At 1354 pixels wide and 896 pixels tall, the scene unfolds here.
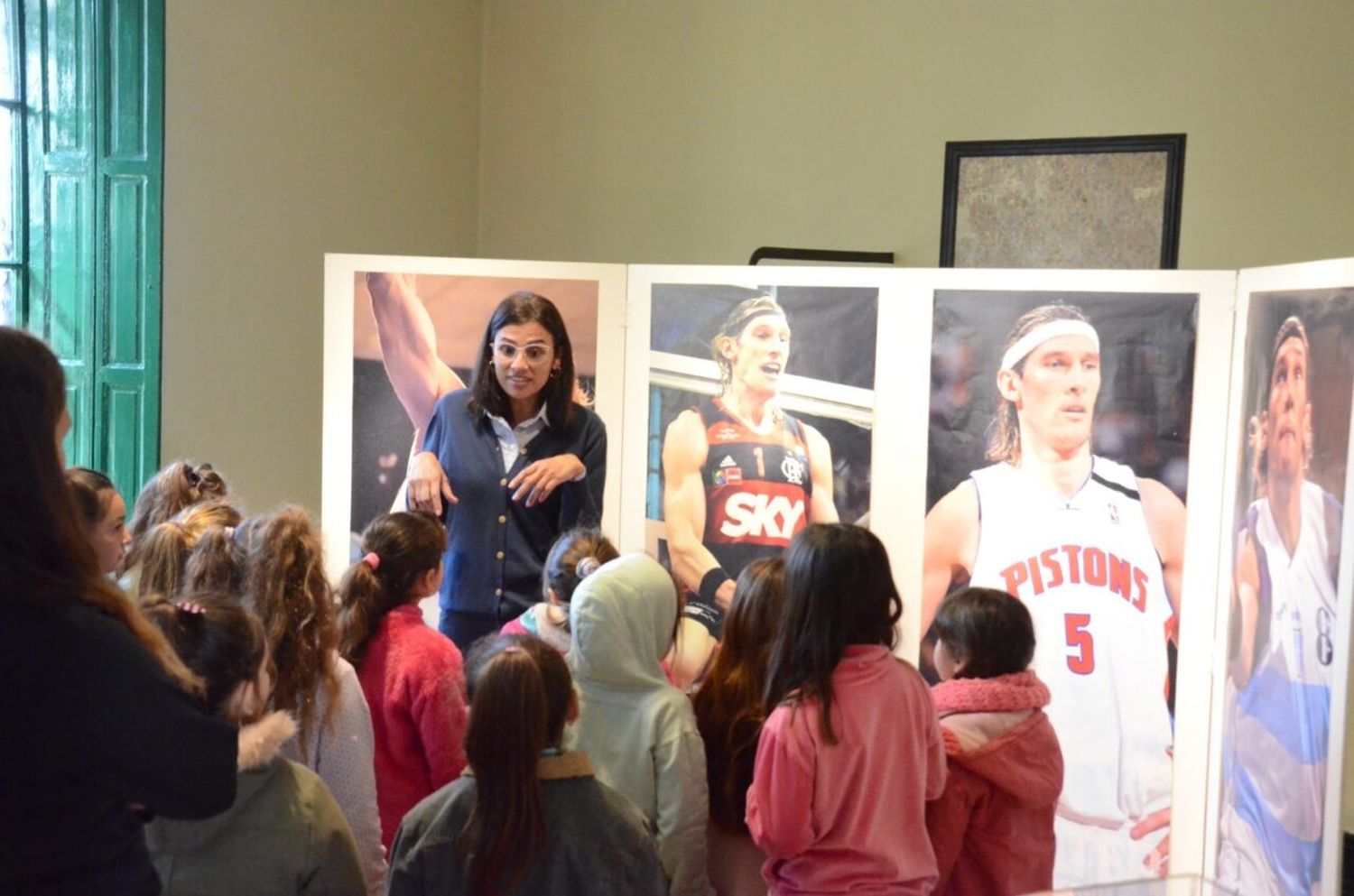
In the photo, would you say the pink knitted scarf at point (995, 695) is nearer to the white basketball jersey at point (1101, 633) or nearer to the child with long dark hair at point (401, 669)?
the child with long dark hair at point (401, 669)

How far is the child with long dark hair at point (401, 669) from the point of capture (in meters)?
2.53

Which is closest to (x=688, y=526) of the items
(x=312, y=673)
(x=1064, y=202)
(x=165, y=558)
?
(x=165, y=558)

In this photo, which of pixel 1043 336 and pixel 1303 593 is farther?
pixel 1043 336

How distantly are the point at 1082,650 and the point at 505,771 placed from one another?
195 cm

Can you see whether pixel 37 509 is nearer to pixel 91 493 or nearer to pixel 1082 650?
pixel 91 493

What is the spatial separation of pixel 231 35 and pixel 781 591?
10.6 ft

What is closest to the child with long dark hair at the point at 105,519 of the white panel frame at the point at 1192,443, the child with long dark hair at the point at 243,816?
the child with long dark hair at the point at 243,816

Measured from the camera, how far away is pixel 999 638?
2.42 m

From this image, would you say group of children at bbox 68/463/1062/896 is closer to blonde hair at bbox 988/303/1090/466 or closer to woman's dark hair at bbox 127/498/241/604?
woman's dark hair at bbox 127/498/241/604

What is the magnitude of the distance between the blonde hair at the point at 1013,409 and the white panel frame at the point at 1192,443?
5 centimetres

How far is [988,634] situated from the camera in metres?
2.42

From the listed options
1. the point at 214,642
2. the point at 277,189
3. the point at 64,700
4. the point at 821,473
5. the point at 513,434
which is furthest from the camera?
the point at 277,189

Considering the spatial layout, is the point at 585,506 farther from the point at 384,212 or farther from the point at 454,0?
the point at 454,0

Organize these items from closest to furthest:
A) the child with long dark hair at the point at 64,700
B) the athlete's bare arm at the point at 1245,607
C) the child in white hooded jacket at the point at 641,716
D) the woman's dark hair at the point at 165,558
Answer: the child with long dark hair at the point at 64,700
the child in white hooded jacket at the point at 641,716
the woman's dark hair at the point at 165,558
the athlete's bare arm at the point at 1245,607
